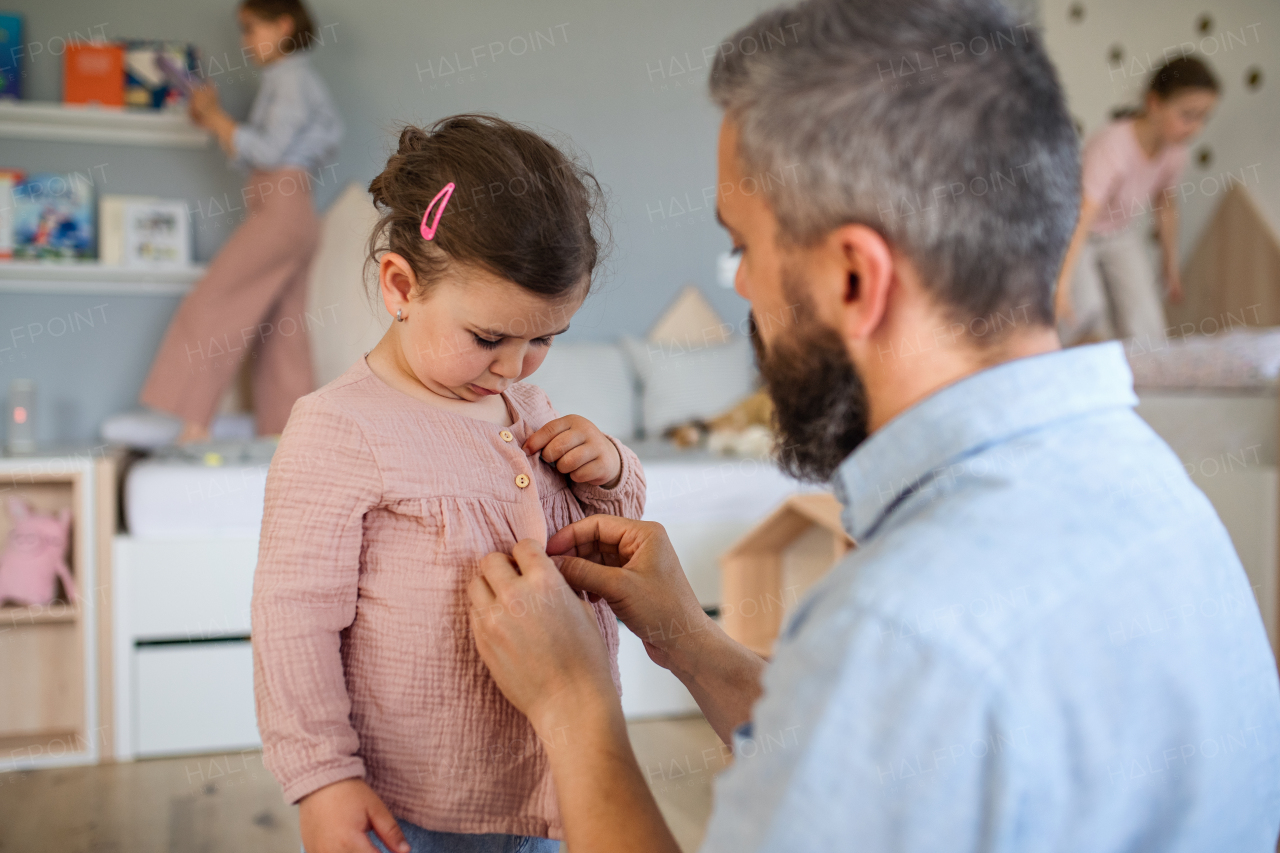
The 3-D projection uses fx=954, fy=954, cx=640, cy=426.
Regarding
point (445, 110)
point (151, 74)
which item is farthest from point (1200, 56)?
point (151, 74)

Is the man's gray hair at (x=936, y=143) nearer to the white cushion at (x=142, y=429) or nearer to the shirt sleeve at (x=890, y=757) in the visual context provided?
the shirt sleeve at (x=890, y=757)

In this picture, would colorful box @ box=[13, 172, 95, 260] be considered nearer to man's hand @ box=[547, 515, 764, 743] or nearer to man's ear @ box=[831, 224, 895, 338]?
man's hand @ box=[547, 515, 764, 743]

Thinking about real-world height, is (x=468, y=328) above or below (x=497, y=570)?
above

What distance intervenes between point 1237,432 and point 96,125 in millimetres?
3148

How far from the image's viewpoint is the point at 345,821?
2.40 ft

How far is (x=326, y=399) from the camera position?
0.80 metres

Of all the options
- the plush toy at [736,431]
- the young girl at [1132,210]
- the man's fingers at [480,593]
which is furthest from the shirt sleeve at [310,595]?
the young girl at [1132,210]

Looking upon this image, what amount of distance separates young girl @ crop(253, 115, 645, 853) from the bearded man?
0.33ft

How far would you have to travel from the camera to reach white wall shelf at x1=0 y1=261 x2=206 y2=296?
2.56m

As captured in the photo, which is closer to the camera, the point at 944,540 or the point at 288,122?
the point at 944,540

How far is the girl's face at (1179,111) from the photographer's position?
119 inches

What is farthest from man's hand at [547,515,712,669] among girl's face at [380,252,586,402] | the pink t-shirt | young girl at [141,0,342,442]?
the pink t-shirt

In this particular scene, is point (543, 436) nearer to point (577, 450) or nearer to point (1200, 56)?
point (577, 450)

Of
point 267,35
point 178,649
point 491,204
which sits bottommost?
point 178,649
